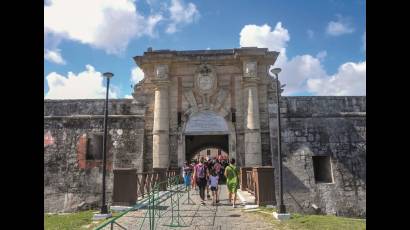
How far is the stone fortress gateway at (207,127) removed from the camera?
16562 millimetres

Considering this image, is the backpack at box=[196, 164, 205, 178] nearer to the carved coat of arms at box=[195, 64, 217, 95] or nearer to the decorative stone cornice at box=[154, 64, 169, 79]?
the carved coat of arms at box=[195, 64, 217, 95]

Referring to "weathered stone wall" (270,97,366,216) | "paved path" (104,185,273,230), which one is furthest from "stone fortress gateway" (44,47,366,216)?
"paved path" (104,185,273,230)

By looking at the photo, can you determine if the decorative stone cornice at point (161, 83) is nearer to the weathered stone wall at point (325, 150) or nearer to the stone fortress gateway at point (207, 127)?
the stone fortress gateway at point (207, 127)

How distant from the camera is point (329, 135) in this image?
17.1 metres

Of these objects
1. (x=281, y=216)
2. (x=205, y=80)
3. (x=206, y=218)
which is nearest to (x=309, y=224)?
(x=281, y=216)

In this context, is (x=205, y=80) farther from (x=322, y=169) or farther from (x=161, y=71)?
(x=322, y=169)

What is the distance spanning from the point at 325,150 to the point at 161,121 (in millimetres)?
8512

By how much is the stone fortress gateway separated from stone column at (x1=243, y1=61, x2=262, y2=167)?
51mm

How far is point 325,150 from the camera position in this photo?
16.8 metres

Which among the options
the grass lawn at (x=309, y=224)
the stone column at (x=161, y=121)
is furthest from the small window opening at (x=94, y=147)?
the grass lawn at (x=309, y=224)
